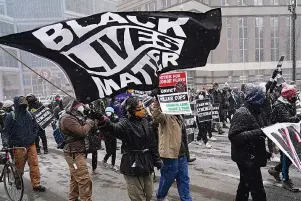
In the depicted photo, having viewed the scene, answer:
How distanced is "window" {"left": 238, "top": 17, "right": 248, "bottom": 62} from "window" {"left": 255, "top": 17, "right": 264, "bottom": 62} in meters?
1.57

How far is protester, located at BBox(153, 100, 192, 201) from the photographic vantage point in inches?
186

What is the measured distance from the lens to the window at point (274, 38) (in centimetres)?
4410

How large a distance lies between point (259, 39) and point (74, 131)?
43.6m

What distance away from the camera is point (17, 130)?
5867 millimetres

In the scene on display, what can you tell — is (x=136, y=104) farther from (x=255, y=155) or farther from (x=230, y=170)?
(x=230, y=170)

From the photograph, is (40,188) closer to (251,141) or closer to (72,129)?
(72,129)

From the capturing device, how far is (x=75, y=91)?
10.3ft

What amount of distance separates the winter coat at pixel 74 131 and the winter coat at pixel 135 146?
0.92 metres

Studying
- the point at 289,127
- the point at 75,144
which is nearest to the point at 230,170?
the point at 75,144

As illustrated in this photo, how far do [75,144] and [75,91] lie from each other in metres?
1.84

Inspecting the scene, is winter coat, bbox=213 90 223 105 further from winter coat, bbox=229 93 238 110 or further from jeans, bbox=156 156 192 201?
jeans, bbox=156 156 192 201

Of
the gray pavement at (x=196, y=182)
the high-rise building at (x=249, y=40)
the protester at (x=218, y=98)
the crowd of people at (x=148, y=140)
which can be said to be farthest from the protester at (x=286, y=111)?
the high-rise building at (x=249, y=40)

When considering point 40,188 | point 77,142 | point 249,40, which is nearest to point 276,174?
point 77,142

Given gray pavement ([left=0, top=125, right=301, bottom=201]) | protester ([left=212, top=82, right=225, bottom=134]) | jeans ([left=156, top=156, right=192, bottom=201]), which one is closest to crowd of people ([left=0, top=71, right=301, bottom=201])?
jeans ([left=156, top=156, right=192, bottom=201])
